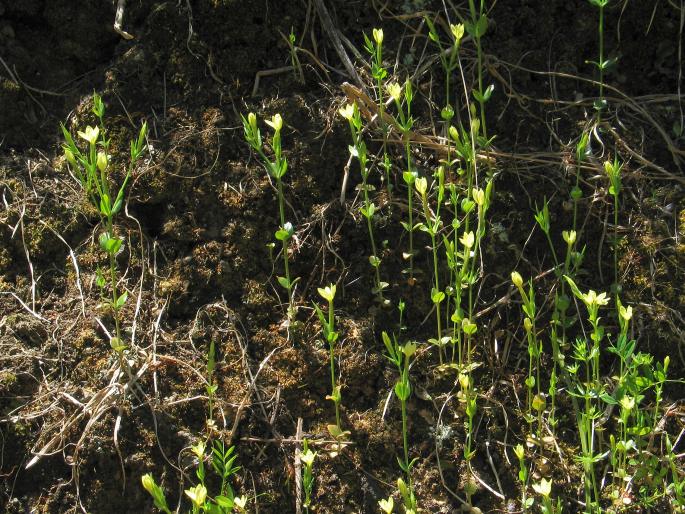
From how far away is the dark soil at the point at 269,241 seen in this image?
2.64 meters

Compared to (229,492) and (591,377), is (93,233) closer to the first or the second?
(229,492)

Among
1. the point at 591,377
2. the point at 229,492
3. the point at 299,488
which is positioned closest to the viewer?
the point at 229,492

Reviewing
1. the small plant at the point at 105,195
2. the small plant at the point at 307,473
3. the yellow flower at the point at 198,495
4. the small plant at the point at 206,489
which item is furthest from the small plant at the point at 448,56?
the yellow flower at the point at 198,495

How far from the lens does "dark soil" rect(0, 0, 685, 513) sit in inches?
104

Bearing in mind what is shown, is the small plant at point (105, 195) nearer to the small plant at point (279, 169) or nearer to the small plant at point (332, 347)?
the small plant at point (279, 169)

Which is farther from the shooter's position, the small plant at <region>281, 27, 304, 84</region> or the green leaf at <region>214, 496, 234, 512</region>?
the small plant at <region>281, 27, 304, 84</region>

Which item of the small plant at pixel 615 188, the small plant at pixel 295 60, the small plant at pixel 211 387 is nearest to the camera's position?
the small plant at pixel 211 387

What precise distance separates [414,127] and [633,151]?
0.78 metres

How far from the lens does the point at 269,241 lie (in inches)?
116

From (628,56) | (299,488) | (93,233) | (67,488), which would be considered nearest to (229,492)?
(299,488)

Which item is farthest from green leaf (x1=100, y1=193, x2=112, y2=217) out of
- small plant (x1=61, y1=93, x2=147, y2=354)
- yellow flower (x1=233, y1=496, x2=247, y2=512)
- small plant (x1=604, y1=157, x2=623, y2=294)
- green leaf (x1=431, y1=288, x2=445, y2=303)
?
small plant (x1=604, y1=157, x2=623, y2=294)

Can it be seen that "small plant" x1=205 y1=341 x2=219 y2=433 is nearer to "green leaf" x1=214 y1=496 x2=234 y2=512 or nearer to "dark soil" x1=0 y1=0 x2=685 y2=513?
"dark soil" x1=0 y1=0 x2=685 y2=513

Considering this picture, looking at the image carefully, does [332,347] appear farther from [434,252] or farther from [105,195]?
[105,195]

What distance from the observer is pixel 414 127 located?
312cm
